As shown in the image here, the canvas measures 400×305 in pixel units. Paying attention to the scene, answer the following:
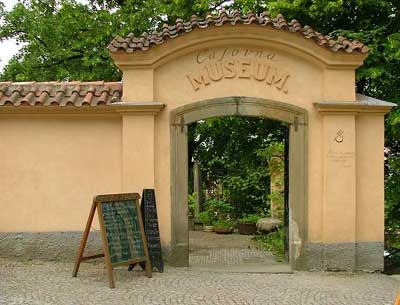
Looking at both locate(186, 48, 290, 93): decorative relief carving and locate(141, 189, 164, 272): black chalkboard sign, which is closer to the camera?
locate(141, 189, 164, 272): black chalkboard sign

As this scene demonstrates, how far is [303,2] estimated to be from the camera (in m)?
11.3

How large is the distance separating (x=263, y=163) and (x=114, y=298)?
9513 millimetres

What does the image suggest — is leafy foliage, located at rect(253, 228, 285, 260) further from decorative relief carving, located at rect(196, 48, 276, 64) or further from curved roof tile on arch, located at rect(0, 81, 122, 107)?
curved roof tile on arch, located at rect(0, 81, 122, 107)

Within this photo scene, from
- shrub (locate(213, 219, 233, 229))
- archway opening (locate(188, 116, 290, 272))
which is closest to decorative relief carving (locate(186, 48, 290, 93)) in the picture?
archway opening (locate(188, 116, 290, 272))

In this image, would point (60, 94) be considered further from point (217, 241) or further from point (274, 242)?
point (274, 242)

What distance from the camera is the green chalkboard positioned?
7578 mm

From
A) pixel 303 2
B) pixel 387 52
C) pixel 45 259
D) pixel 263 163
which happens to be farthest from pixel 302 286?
pixel 263 163

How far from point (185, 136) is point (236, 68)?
136 cm

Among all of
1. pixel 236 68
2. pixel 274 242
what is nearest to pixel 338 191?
pixel 236 68

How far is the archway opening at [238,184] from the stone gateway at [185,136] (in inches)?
130

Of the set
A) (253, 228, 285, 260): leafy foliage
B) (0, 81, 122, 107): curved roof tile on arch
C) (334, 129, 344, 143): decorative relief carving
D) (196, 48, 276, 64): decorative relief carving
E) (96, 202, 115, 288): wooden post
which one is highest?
(196, 48, 276, 64): decorative relief carving

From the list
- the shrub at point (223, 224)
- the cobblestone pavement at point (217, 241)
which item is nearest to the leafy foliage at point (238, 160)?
the shrub at point (223, 224)

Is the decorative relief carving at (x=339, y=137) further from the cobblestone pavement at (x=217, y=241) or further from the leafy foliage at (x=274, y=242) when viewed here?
the cobblestone pavement at (x=217, y=241)

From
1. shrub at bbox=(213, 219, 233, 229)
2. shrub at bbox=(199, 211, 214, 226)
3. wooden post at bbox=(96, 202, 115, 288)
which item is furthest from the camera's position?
shrub at bbox=(199, 211, 214, 226)
